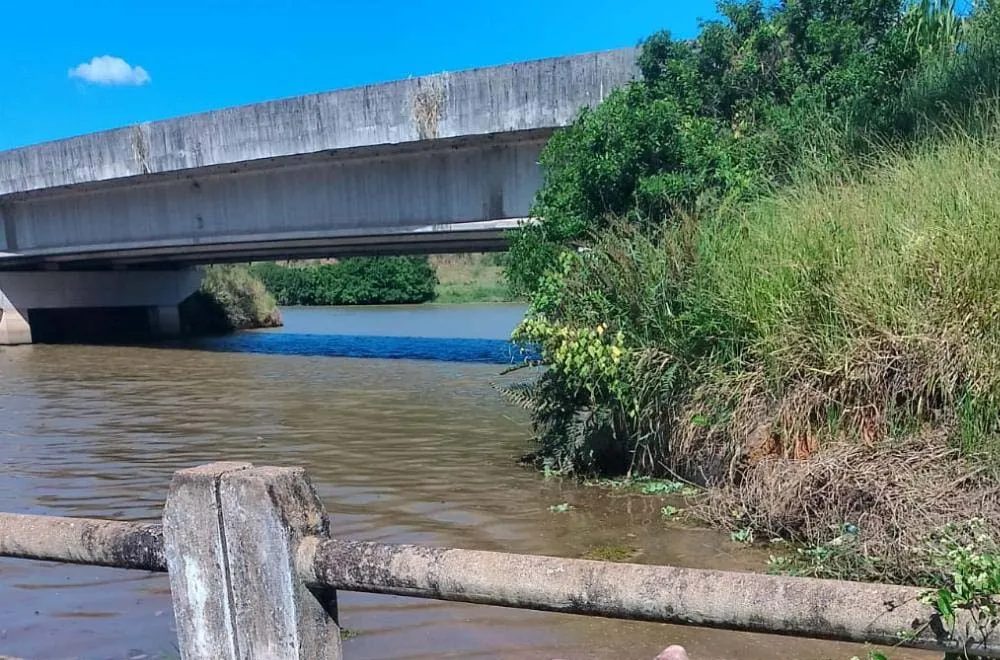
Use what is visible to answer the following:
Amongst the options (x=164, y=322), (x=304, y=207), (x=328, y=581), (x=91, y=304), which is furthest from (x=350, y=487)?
(x=164, y=322)

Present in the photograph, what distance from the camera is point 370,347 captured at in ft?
72.4

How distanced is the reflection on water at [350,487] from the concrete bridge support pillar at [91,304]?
7.87 metres

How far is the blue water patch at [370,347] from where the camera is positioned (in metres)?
19.1

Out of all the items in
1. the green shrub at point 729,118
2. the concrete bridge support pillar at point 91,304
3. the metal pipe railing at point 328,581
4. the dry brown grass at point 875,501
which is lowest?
the dry brown grass at point 875,501

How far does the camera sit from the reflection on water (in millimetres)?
4004

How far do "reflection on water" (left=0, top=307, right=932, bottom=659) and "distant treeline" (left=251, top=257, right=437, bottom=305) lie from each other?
34181mm

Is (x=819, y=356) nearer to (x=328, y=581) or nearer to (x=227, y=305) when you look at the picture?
(x=328, y=581)

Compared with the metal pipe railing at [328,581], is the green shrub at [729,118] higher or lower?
higher

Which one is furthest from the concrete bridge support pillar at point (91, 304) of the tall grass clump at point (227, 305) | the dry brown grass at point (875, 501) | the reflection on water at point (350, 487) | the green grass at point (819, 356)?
the dry brown grass at point (875, 501)

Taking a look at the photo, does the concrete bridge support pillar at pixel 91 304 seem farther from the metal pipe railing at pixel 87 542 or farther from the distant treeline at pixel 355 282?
the metal pipe railing at pixel 87 542

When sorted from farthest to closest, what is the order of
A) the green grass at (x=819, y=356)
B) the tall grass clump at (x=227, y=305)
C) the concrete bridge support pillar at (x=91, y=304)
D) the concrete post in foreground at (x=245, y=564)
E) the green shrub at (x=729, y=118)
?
the tall grass clump at (x=227, y=305), the concrete bridge support pillar at (x=91, y=304), the green shrub at (x=729, y=118), the green grass at (x=819, y=356), the concrete post in foreground at (x=245, y=564)

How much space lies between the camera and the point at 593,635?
3.97 meters

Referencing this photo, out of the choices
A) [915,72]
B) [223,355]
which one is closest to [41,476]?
[915,72]

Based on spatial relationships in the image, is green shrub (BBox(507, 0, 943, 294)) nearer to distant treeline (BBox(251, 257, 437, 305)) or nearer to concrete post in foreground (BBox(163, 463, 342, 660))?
concrete post in foreground (BBox(163, 463, 342, 660))
